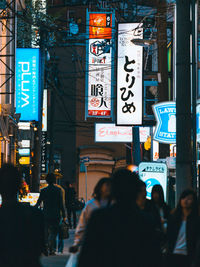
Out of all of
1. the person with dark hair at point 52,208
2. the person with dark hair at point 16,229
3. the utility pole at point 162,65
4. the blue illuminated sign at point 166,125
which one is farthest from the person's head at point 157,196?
the utility pole at point 162,65

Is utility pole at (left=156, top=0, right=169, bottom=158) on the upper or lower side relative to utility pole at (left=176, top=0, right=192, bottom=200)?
upper

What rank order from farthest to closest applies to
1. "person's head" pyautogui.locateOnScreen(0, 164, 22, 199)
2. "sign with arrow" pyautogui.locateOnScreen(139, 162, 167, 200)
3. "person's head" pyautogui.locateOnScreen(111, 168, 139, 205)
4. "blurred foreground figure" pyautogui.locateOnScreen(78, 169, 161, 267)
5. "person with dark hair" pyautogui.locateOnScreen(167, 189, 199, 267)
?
"sign with arrow" pyautogui.locateOnScreen(139, 162, 167, 200)
"person with dark hair" pyautogui.locateOnScreen(167, 189, 199, 267)
"person's head" pyautogui.locateOnScreen(0, 164, 22, 199)
"person's head" pyautogui.locateOnScreen(111, 168, 139, 205)
"blurred foreground figure" pyautogui.locateOnScreen(78, 169, 161, 267)

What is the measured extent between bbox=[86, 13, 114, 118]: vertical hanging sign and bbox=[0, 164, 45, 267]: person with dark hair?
23.6 meters

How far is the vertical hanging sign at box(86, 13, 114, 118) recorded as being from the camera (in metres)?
29.2

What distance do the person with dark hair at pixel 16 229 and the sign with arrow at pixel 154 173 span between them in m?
10.7

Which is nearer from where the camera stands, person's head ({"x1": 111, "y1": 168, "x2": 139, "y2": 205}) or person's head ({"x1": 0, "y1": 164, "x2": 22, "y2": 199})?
person's head ({"x1": 111, "y1": 168, "x2": 139, "y2": 205})

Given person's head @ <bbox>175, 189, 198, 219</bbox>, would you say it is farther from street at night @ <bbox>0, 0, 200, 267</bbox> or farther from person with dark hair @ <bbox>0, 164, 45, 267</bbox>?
person with dark hair @ <bbox>0, 164, 45, 267</bbox>

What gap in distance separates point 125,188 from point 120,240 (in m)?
0.36

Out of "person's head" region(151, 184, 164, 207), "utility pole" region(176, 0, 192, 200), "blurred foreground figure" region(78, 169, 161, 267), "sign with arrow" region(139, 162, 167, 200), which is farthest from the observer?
"sign with arrow" region(139, 162, 167, 200)

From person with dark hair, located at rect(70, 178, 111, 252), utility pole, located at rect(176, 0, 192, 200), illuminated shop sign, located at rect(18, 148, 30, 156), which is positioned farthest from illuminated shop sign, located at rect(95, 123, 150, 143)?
person with dark hair, located at rect(70, 178, 111, 252)

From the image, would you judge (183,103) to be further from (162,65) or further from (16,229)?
(162,65)

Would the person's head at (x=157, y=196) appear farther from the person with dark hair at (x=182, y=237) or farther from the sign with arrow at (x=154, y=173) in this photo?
the sign with arrow at (x=154, y=173)

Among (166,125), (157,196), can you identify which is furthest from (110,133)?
(157,196)

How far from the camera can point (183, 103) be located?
1053 centimetres
